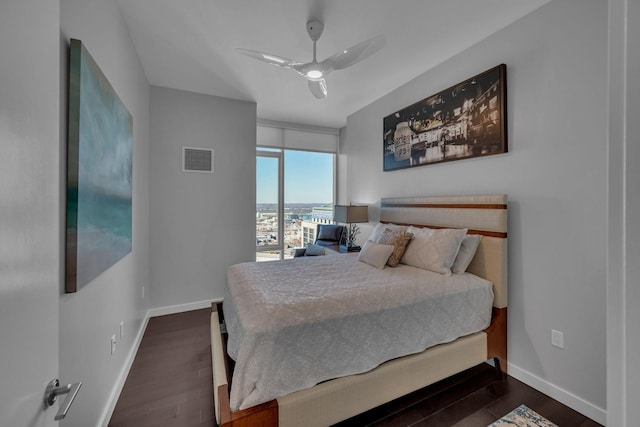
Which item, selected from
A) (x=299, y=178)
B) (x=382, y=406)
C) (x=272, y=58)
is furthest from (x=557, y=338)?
(x=299, y=178)

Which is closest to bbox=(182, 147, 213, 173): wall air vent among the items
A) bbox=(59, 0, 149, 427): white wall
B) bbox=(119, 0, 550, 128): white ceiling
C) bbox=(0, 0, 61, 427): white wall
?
bbox=(59, 0, 149, 427): white wall

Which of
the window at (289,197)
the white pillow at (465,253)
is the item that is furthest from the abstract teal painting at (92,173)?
the window at (289,197)

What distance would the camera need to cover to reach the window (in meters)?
4.55

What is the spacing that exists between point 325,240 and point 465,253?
2.50 m

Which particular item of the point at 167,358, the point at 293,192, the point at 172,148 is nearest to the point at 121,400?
the point at 167,358

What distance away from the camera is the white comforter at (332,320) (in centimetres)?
134

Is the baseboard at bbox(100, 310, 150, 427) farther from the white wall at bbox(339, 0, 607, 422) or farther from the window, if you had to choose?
the white wall at bbox(339, 0, 607, 422)

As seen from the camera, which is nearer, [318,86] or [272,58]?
[272,58]

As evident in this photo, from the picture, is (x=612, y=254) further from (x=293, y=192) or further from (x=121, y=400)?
(x=293, y=192)

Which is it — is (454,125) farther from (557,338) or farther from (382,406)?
(382,406)

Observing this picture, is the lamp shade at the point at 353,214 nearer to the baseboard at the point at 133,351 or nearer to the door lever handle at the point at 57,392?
the baseboard at the point at 133,351

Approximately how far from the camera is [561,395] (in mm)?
1874

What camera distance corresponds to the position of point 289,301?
1605mm

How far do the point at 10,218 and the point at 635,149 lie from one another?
1254 mm
